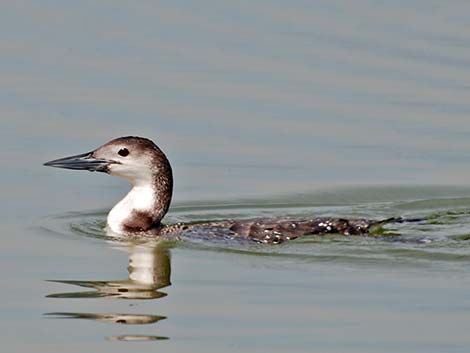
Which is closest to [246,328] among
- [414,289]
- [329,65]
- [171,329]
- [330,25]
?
[171,329]

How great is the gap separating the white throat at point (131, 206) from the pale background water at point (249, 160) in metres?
0.29

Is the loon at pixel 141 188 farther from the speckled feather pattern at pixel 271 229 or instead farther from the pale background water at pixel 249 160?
the pale background water at pixel 249 160

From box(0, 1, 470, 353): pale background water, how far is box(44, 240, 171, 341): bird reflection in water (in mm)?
72

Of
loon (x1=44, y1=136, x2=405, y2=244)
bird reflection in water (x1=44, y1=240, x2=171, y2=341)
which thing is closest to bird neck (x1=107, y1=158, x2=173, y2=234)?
loon (x1=44, y1=136, x2=405, y2=244)

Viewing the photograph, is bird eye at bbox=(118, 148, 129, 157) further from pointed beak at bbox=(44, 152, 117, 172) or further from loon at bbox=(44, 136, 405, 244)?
pointed beak at bbox=(44, 152, 117, 172)

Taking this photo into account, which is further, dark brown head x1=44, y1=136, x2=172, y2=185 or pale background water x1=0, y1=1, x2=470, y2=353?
dark brown head x1=44, y1=136, x2=172, y2=185

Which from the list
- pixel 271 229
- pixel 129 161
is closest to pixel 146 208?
pixel 129 161

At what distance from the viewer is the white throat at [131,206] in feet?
51.9

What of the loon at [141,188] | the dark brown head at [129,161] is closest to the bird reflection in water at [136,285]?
the loon at [141,188]

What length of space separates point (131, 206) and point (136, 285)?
2408 millimetres

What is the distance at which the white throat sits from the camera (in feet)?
51.9

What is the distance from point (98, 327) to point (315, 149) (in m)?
6.63

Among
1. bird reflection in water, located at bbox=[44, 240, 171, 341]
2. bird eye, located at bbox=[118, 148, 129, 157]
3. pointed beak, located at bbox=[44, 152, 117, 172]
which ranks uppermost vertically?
bird eye, located at bbox=[118, 148, 129, 157]

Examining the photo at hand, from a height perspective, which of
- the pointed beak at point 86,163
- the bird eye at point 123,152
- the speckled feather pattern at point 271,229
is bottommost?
the speckled feather pattern at point 271,229
